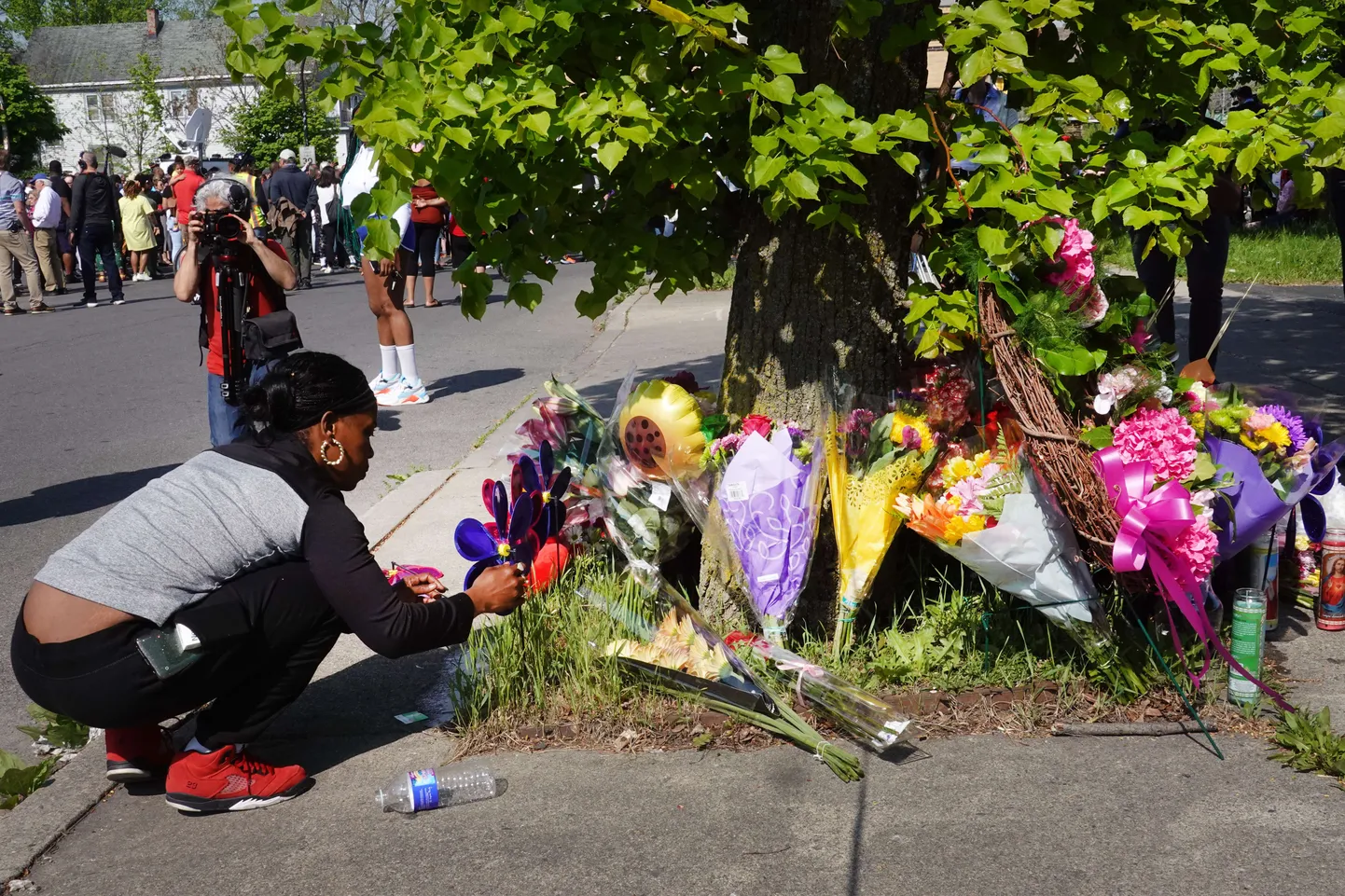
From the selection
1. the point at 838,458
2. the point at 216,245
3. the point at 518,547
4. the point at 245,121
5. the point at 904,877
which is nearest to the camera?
the point at 904,877

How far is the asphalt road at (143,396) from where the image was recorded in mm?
6719

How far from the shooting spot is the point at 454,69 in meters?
2.94

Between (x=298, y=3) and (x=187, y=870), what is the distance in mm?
2040

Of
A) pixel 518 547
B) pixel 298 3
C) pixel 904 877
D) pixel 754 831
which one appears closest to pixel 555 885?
pixel 754 831

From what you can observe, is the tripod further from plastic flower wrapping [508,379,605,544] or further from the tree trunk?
the tree trunk

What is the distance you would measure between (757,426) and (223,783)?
180 centimetres

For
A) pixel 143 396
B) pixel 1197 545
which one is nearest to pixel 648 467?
pixel 1197 545

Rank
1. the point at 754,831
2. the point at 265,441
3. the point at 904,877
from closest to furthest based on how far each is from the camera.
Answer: the point at 904,877, the point at 754,831, the point at 265,441

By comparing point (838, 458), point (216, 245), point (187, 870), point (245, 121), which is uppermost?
point (245, 121)

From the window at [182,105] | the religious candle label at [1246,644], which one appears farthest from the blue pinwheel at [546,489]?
the window at [182,105]

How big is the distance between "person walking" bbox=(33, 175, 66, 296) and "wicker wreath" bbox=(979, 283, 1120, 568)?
15.7 metres

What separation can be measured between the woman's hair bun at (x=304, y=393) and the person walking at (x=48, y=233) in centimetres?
1476

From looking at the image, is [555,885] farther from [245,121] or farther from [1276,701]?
[245,121]

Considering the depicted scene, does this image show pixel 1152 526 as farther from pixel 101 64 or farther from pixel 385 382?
pixel 101 64
